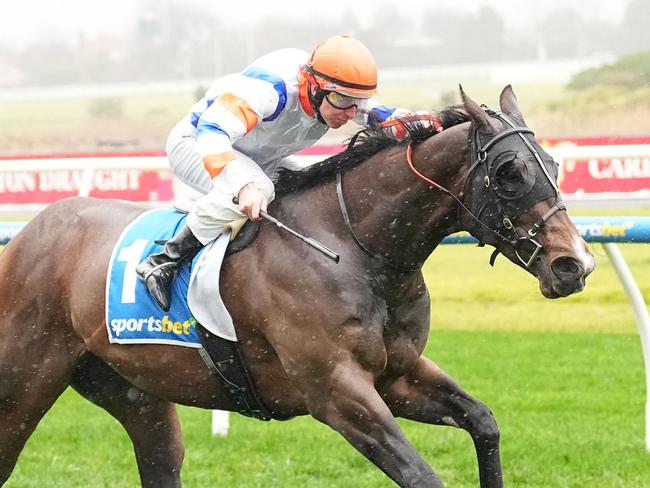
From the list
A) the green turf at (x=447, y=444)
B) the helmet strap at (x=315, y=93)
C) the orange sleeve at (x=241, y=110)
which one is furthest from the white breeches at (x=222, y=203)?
the green turf at (x=447, y=444)

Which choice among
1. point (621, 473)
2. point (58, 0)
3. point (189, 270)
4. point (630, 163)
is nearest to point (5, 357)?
point (189, 270)

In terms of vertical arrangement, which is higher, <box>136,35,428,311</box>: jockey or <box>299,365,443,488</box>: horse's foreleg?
<box>136,35,428,311</box>: jockey

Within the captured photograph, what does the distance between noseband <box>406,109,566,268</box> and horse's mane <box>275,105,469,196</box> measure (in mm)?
177

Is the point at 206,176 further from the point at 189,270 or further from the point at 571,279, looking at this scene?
the point at 571,279

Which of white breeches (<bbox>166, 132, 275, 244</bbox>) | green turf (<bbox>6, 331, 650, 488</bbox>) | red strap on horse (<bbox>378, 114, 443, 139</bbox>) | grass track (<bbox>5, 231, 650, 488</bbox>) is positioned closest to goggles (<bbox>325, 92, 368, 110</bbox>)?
red strap on horse (<bbox>378, 114, 443, 139</bbox>)

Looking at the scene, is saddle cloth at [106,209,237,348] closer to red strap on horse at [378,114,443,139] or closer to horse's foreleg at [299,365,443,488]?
horse's foreleg at [299,365,443,488]

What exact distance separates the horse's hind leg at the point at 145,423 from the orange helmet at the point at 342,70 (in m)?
1.44

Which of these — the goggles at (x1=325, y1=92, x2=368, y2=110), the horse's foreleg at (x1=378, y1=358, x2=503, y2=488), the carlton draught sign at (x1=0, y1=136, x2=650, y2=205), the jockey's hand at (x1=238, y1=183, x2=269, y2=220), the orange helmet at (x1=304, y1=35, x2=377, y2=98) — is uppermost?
the orange helmet at (x1=304, y1=35, x2=377, y2=98)

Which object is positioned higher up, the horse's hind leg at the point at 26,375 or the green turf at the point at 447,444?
the horse's hind leg at the point at 26,375

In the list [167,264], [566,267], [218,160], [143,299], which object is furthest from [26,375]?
[566,267]

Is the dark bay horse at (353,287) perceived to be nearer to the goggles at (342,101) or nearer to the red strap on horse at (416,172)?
the red strap on horse at (416,172)

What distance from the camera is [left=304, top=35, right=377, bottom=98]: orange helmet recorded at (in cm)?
349

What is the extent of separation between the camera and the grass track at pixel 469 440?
4.89 metres

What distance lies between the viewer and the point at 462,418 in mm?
3705
